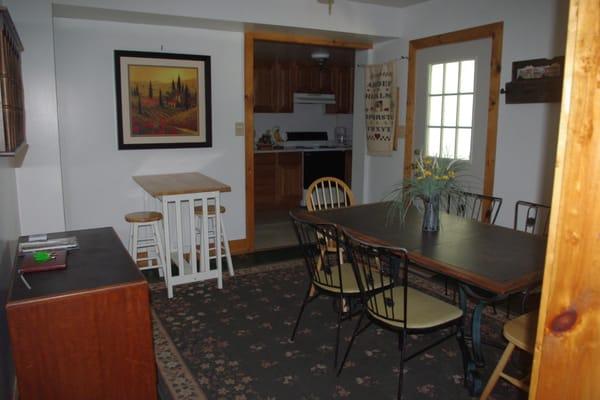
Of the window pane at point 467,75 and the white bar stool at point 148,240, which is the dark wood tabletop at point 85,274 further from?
→ the window pane at point 467,75

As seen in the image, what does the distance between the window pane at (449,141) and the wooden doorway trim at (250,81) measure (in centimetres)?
143

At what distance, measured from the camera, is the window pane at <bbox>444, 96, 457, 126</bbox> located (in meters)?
4.31

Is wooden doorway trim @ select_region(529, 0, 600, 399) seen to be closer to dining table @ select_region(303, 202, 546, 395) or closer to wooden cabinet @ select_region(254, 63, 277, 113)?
dining table @ select_region(303, 202, 546, 395)

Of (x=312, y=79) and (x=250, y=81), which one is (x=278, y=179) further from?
(x=250, y=81)

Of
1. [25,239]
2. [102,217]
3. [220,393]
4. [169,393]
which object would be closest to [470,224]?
[220,393]

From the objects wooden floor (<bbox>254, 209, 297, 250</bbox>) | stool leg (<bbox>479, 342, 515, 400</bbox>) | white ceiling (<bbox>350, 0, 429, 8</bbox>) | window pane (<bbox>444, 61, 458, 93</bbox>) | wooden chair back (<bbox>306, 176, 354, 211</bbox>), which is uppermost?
white ceiling (<bbox>350, 0, 429, 8</bbox>)

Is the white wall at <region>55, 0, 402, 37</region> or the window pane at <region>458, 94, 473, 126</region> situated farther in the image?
the window pane at <region>458, 94, 473, 126</region>

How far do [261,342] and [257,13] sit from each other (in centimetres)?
279

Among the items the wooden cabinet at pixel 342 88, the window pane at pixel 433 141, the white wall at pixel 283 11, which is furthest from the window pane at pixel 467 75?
the wooden cabinet at pixel 342 88

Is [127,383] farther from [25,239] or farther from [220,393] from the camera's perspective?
[25,239]

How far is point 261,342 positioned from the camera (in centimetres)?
287

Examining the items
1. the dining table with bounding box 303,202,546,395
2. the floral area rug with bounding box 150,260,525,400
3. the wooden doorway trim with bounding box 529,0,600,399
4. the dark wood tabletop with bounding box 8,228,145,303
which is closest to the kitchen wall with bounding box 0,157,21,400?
the dark wood tabletop with bounding box 8,228,145,303

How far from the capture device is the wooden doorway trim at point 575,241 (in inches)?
33.9

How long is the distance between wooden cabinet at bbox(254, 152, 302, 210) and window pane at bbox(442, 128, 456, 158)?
2851 millimetres
